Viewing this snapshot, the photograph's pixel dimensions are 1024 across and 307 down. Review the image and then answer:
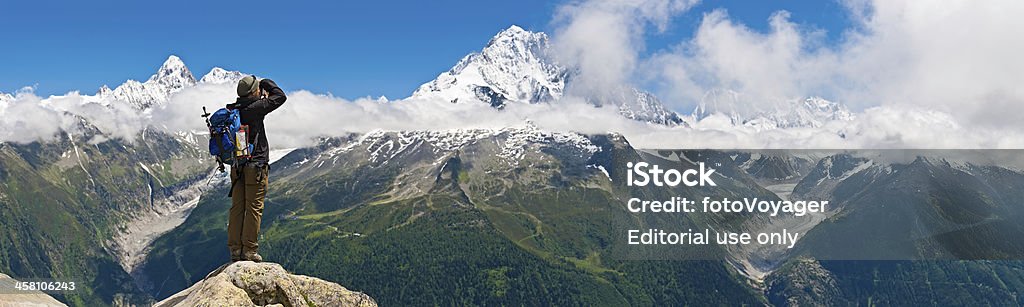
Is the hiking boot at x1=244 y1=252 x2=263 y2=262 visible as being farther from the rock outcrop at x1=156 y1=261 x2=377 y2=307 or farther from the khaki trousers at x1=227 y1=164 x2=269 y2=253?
the rock outcrop at x1=156 y1=261 x2=377 y2=307

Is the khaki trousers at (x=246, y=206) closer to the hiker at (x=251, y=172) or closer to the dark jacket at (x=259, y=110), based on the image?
the hiker at (x=251, y=172)

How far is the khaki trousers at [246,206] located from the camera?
16828 mm

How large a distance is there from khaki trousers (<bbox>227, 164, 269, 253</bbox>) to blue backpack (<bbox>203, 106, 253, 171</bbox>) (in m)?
0.54

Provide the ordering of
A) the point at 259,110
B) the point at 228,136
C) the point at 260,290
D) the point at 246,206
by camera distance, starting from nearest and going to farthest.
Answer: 1. the point at 260,290
2. the point at 228,136
3. the point at 259,110
4. the point at 246,206

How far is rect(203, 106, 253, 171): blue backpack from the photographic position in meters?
16.0

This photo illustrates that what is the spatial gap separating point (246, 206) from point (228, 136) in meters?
1.96

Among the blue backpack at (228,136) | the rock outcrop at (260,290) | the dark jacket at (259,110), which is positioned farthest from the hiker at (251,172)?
the rock outcrop at (260,290)

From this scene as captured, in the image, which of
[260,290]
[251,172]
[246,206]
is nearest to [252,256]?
[246,206]

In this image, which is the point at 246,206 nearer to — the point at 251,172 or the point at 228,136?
the point at 251,172

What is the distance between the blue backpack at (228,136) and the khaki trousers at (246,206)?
54 cm

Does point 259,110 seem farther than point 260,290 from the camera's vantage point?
Yes

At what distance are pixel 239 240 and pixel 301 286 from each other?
1.82 m

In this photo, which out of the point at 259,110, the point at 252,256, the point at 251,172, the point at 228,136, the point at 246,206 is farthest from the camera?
the point at 252,256

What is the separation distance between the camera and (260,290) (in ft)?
52.0
